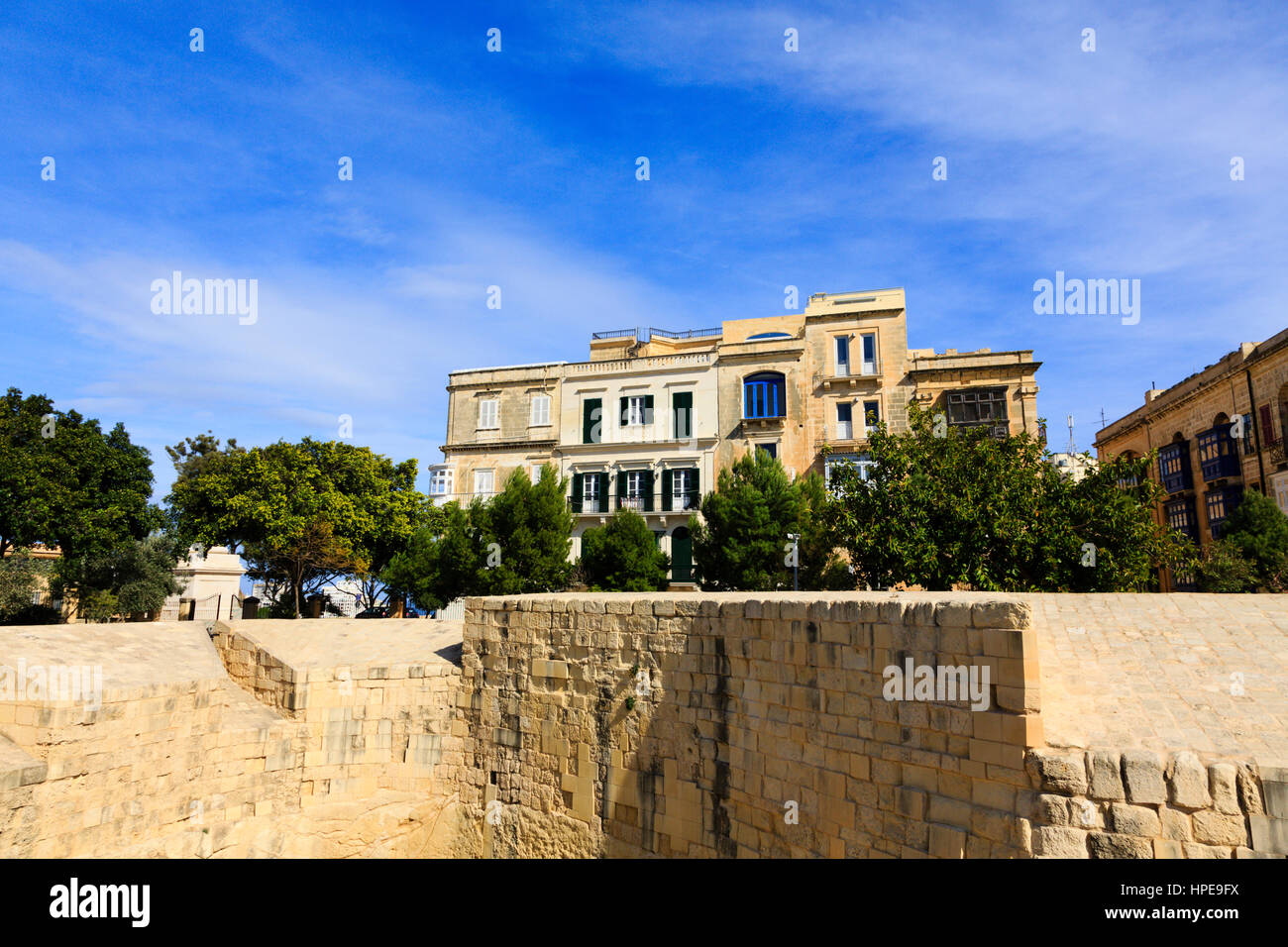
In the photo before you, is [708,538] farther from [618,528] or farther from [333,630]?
[333,630]

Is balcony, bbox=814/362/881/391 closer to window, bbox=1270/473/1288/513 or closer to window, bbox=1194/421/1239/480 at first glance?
window, bbox=1194/421/1239/480

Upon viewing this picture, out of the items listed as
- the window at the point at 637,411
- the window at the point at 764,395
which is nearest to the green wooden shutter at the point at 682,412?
the window at the point at 637,411

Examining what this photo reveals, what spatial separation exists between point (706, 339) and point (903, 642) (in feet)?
92.7

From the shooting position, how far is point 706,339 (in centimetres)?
3331

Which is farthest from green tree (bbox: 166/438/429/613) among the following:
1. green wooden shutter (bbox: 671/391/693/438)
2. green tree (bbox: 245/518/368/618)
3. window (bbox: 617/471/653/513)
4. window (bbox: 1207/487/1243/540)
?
window (bbox: 1207/487/1243/540)

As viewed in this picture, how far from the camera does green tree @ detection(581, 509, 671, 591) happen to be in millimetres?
25969

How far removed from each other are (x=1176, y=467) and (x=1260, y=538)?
859cm

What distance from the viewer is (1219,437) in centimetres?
2866

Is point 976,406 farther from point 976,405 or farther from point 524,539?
point 524,539

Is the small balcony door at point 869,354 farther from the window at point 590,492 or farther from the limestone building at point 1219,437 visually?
the window at point 590,492

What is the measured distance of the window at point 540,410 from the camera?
3092 cm

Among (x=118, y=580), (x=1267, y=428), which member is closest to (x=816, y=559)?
(x=1267, y=428)

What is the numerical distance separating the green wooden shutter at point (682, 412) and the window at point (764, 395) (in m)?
2.18
